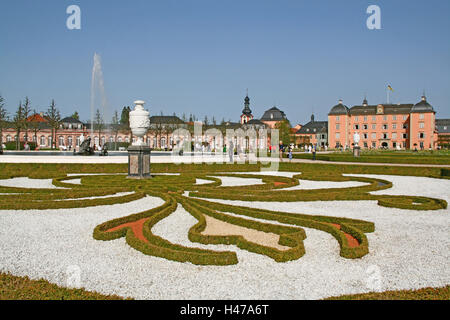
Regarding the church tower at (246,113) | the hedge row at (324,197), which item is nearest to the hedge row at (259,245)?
the hedge row at (324,197)

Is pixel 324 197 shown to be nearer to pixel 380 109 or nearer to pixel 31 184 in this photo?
pixel 31 184

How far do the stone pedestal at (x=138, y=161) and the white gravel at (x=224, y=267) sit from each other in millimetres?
5930

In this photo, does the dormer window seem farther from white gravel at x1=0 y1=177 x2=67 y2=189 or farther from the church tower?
white gravel at x1=0 y1=177 x2=67 y2=189

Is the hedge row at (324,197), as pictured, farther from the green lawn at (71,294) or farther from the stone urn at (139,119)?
the green lawn at (71,294)

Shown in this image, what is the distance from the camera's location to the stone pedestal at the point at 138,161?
13.8 metres

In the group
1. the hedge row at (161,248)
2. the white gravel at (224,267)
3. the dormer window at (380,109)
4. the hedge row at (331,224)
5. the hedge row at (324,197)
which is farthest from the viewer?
Result: the dormer window at (380,109)

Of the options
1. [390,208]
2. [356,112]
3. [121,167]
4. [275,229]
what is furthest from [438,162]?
[356,112]

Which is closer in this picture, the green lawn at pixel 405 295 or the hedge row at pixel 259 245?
the green lawn at pixel 405 295

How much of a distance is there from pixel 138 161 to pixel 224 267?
30.7 ft

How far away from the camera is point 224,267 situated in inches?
207

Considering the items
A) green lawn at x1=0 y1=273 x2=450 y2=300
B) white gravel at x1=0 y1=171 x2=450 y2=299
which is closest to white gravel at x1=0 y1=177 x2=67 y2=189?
white gravel at x1=0 y1=171 x2=450 y2=299

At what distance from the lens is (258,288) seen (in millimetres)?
4586
